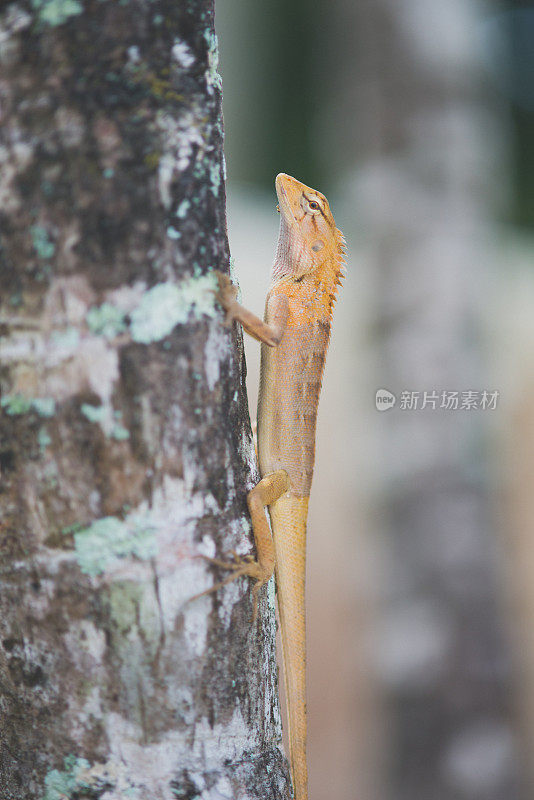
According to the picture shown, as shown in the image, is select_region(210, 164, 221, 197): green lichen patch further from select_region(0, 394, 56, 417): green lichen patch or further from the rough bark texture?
select_region(0, 394, 56, 417): green lichen patch

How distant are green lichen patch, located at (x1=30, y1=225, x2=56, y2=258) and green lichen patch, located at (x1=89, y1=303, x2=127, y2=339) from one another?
0.11m

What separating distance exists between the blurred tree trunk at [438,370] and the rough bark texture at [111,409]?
202cm

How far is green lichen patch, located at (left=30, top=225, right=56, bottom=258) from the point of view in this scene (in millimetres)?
966

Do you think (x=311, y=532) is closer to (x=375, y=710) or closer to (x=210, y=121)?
(x=375, y=710)

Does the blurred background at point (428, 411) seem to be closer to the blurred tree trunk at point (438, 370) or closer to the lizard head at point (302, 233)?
the blurred tree trunk at point (438, 370)

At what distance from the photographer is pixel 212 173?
43.3 inches

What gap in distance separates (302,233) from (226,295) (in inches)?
44.3

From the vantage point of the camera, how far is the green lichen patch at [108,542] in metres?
1.00

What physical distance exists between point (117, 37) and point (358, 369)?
8.56 feet

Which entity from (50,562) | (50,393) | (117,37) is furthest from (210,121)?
(50,562)

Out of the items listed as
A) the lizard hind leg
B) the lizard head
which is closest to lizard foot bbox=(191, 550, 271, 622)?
the lizard hind leg

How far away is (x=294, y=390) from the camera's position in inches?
77.9

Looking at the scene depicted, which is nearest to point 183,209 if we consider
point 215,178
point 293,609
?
point 215,178

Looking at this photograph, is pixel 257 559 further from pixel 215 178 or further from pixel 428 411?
pixel 428 411
